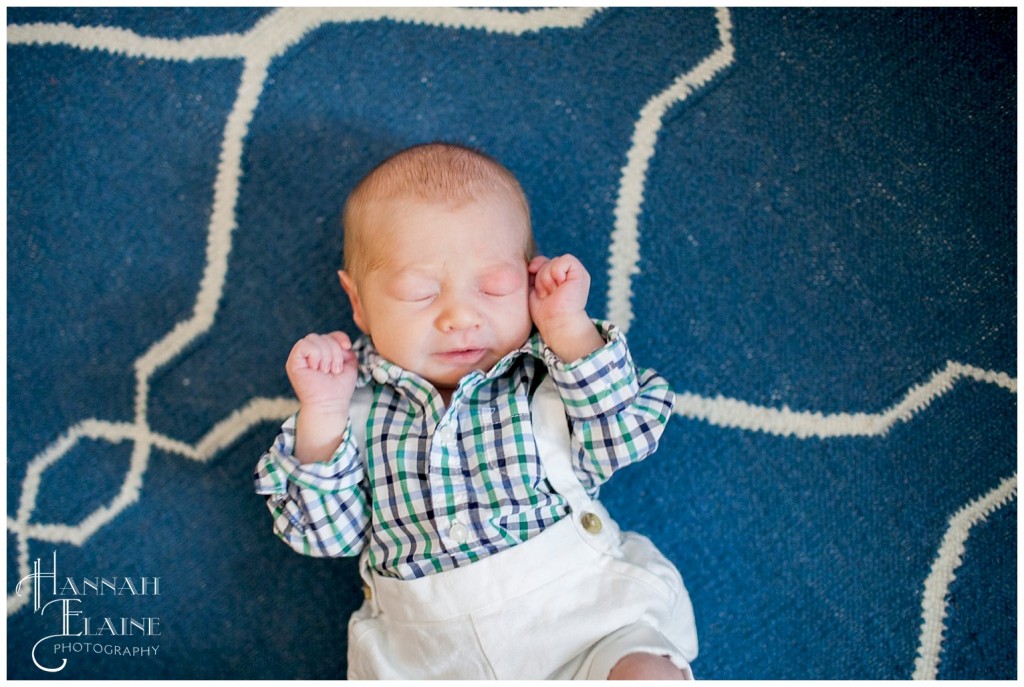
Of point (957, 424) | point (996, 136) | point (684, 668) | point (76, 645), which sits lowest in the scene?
point (684, 668)

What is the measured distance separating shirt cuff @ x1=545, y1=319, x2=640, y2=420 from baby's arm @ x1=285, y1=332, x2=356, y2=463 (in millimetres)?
289

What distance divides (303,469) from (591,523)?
372mm

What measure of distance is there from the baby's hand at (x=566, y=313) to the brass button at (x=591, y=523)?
206 millimetres

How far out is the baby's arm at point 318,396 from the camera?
1051 mm

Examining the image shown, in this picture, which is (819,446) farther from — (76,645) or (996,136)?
(76,645)

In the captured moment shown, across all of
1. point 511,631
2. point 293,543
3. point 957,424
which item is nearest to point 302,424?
point 293,543

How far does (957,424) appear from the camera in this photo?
113cm

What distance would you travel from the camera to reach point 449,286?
101 cm

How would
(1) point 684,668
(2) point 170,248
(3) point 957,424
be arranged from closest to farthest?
(1) point 684,668, (3) point 957,424, (2) point 170,248

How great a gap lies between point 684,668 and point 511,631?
0.70 feet

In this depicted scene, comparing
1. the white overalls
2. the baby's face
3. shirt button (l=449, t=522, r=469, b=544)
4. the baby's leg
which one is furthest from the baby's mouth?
the baby's leg

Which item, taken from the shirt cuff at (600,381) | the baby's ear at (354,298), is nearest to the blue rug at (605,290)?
the baby's ear at (354,298)

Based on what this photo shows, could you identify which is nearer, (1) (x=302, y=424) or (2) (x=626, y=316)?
(1) (x=302, y=424)

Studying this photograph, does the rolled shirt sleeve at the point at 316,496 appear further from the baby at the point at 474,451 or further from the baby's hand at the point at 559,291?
the baby's hand at the point at 559,291
